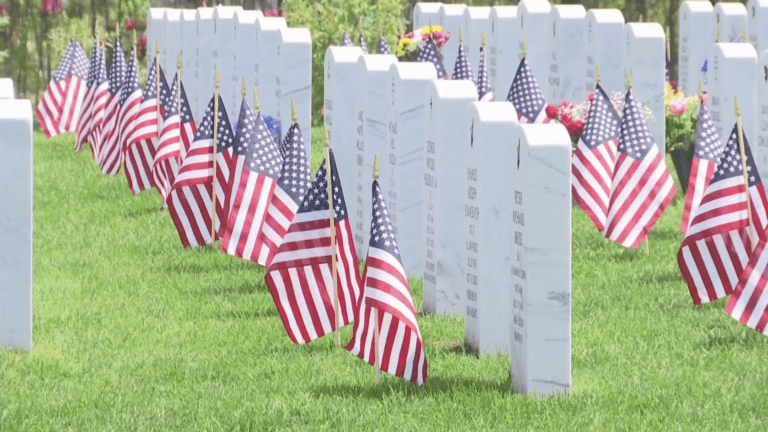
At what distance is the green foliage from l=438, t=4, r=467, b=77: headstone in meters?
2.11

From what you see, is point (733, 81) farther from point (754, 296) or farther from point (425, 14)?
point (425, 14)

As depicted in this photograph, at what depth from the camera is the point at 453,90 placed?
10.6m

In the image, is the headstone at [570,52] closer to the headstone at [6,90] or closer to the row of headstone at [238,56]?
the row of headstone at [238,56]

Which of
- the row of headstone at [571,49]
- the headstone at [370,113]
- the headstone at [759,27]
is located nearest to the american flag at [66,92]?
the row of headstone at [571,49]

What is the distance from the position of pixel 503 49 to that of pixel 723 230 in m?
8.60

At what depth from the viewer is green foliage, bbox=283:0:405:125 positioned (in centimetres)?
2361

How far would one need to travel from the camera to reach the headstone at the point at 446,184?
34.5ft

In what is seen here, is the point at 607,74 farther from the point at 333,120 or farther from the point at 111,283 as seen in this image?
the point at 111,283

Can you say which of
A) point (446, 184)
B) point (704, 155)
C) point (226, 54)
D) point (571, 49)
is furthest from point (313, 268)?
point (571, 49)

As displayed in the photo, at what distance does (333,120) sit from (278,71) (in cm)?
172

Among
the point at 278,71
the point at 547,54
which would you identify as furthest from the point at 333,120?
the point at 547,54

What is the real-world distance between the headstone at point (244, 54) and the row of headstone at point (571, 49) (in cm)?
315

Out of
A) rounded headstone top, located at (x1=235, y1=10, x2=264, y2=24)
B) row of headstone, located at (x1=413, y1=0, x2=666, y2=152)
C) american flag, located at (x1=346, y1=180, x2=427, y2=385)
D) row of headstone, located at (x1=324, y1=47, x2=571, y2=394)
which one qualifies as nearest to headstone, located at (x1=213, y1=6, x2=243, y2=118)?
rounded headstone top, located at (x1=235, y1=10, x2=264, y2=24)

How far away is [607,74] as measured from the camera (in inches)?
673
